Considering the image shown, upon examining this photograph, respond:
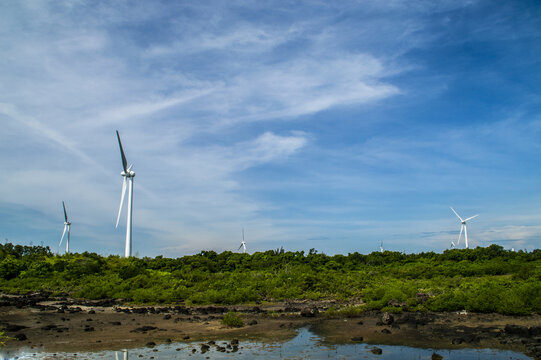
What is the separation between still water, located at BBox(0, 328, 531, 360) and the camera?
12.8 metres

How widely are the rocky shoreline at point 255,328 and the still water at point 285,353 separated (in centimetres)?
58

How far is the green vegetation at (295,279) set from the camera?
21453mm

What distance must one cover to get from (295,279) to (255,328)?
14.6 m

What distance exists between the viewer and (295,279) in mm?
32062

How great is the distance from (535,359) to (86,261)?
A: 35.8 m

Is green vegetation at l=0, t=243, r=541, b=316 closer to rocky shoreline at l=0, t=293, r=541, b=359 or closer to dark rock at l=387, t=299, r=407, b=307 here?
dark rock at l=387, t=299, r=407, b=307

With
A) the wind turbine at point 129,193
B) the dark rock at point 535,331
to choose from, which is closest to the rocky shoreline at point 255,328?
the dark rock at point 535,331

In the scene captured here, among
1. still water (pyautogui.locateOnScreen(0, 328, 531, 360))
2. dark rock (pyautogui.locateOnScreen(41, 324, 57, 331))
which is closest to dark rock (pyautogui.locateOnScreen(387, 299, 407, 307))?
still water (pyautogui.locateOnScreen(0, 328, 531, 360))

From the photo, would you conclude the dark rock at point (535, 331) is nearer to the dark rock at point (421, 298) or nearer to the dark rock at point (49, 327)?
the dark rock at point (421, 298)

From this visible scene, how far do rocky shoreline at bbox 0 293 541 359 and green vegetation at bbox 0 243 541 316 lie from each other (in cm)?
176

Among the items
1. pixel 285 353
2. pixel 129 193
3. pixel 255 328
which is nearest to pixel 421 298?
pixel 255 328

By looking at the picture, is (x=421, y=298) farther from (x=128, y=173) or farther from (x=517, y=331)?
(x=128, y=173)

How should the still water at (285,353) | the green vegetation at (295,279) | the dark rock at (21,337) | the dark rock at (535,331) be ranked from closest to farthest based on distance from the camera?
the still water at (285,353) → the dark rock at (535,331) → the dark rock at (21,337) → the green vegetation at (295,279)

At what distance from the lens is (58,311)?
22.3 m
